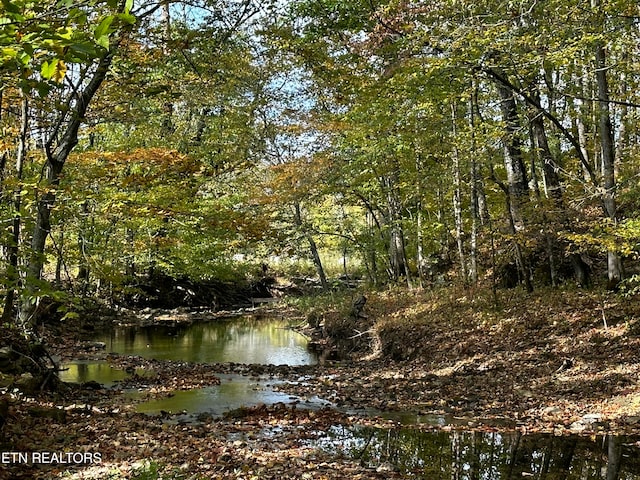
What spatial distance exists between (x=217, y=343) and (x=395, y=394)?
9.75 m

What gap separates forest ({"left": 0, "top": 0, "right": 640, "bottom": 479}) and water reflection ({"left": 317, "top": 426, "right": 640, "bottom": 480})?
0.34m

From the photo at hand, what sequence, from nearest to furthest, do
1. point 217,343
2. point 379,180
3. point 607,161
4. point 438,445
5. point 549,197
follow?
point 438,445 → point 607,161 → point 549,197 → point 217,343 → point 379,180

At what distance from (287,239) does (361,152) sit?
20.5 ft

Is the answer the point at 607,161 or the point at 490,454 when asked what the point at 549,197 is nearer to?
the point at 607,161

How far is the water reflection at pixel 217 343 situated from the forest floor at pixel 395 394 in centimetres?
166

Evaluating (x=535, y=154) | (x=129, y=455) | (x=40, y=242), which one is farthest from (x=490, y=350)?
(x=40, y=242)

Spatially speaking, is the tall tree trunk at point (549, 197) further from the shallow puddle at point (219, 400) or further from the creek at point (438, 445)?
the shallow puddle at point (219, 400)

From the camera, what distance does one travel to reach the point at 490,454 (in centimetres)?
612

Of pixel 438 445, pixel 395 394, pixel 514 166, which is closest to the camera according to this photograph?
pixel 438 445

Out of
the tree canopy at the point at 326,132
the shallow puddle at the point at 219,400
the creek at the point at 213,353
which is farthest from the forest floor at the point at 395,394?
the tree canopy at the point at 326,132

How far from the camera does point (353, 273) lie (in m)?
35.2

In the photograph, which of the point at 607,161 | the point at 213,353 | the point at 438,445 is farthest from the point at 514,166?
the point at 213,353

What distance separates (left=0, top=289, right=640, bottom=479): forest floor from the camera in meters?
5.37

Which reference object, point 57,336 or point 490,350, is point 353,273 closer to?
point 57,336
